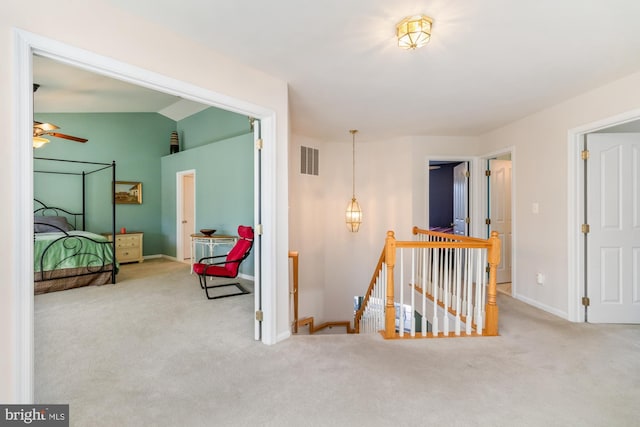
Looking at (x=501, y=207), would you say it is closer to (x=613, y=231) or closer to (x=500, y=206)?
(x=500, y=206)

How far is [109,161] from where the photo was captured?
6160 mm

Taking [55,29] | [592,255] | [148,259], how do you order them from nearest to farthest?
[55,29] < [592,255] < [148,259]

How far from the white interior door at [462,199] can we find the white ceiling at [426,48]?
1399mm

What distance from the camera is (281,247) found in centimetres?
265

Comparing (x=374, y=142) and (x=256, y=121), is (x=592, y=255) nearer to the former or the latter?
(x=374, y=142)

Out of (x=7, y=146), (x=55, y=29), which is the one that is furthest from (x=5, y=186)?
(x=55, y=29)

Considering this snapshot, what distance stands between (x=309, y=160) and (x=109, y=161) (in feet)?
14.6

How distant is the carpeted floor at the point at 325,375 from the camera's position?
1.71 metres

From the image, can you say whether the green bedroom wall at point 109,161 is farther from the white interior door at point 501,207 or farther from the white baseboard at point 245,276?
the white interior door at point 501,207

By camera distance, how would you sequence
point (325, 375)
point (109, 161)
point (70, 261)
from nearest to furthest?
point (325, 375), point (70, 261), point (109, 161)

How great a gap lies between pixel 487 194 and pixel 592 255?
1760 mm

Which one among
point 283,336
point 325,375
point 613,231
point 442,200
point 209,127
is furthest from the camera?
point 442,200

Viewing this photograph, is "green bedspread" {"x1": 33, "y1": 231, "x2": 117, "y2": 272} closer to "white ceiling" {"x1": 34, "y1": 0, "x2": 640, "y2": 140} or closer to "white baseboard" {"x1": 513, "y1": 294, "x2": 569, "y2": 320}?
"white ceiling" {"x1": 34, "y1": 0, "x2": 640, "y2": 140}

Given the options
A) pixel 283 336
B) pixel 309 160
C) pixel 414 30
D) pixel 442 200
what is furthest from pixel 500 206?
pixel 283 336
